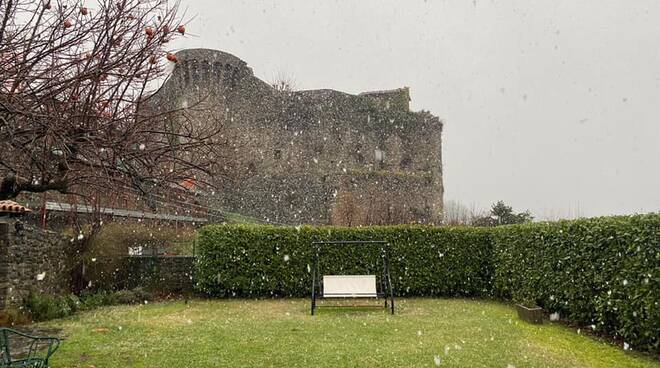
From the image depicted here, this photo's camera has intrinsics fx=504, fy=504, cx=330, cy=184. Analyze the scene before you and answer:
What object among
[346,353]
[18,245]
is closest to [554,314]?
[346,353]

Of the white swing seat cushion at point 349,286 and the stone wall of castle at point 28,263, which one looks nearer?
the stone wall of castle at point 28,263

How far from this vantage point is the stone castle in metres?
27.3

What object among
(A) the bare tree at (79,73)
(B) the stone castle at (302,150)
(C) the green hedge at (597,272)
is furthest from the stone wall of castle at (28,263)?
(B) the stone castle at (302,150)

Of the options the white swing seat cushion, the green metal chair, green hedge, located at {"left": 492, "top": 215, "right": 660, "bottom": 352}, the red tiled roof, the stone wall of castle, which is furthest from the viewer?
the white swing seat cushion

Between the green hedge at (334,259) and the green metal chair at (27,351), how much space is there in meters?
5.51

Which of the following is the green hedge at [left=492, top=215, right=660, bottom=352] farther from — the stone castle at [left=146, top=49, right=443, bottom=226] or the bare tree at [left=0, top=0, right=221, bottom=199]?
the stone castle at [left=146, top=49, right=443, bottom=226]

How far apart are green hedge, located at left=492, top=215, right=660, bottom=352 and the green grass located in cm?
39

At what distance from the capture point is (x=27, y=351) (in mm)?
5570

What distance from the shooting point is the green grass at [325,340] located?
5.34 meters

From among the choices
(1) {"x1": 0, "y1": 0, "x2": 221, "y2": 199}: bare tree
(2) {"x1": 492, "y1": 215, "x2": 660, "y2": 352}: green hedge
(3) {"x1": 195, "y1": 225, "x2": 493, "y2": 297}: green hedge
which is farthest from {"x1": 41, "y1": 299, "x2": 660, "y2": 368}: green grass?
(3) {"x1": 195, "y1": 225, "x2": 493, "y2": 297}: green hedge

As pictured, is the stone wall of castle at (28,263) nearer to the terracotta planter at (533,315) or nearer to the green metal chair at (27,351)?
the green metal chair at (27,351)

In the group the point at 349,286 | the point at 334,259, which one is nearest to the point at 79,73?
the point at 349,286

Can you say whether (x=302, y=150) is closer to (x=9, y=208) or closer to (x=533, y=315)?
(x=9, y=208)

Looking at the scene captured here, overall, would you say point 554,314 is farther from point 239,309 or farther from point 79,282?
point 79,282
